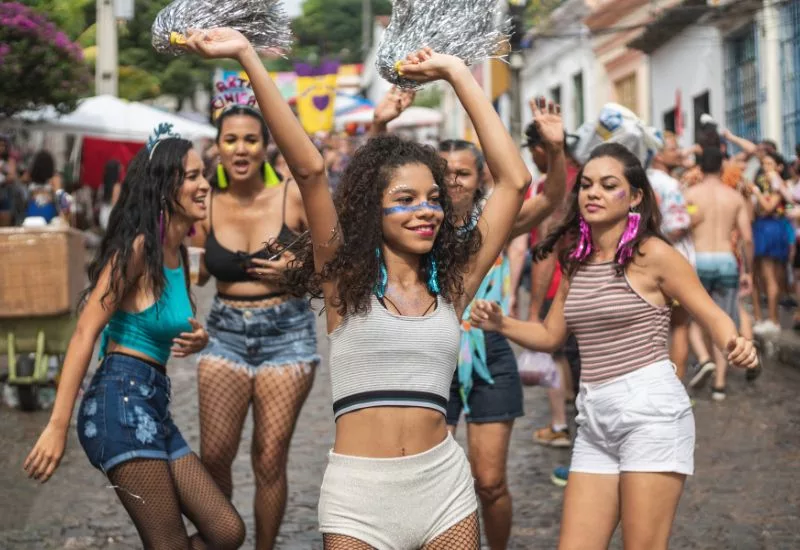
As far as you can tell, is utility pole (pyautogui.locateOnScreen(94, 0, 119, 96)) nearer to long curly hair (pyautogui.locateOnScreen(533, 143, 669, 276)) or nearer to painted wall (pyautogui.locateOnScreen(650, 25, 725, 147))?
painted wall (pyautogui.locateOnScreen(650, 25, 725, 147))

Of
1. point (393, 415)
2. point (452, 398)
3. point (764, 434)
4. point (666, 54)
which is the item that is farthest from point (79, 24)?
point (393, 415)

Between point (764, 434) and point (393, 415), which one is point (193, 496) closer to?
point (393, 415)

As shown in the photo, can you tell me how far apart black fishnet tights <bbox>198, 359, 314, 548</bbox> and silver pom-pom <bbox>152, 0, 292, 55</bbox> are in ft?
6.48

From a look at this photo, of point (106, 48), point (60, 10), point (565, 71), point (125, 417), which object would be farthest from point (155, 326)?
point (565, 71)

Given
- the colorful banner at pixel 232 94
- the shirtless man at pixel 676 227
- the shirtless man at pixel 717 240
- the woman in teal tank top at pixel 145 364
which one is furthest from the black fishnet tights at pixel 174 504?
the shirtless man at pixel 717 240

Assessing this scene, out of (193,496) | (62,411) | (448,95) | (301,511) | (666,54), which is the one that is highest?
(448,95)

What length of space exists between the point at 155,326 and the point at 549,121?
1596 mm

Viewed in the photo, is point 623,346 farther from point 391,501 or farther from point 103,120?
point 103,120

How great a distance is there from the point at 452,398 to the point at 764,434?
4150 millimetres

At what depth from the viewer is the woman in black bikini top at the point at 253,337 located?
225 inches

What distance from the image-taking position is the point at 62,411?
4.48 m

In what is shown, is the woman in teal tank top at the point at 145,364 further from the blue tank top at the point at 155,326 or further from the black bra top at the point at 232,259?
the black bra top at the point at 232,259

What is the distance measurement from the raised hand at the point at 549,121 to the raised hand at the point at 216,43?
60.6 inches

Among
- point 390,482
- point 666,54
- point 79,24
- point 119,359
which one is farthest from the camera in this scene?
point 79,24
